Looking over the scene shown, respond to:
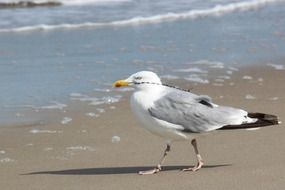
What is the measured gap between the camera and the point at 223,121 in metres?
5.46

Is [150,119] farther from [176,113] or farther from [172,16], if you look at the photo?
[172,16]

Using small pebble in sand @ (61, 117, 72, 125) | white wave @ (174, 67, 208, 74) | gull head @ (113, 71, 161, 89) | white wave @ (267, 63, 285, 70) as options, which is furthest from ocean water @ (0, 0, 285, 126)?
gull head @ (113, 71, 161, 89)

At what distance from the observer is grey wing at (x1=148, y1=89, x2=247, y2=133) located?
18.0ft

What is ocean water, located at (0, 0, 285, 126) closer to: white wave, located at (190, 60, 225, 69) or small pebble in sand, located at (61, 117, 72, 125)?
white wave, located at (190, 60, 225, 69)

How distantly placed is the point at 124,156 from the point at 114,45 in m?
→ 6.03

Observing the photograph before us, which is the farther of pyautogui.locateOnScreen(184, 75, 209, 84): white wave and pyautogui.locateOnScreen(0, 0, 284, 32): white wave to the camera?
pyautogui.locateOnScreen(0, 0, 284, 32): white wave

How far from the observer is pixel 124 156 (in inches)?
245

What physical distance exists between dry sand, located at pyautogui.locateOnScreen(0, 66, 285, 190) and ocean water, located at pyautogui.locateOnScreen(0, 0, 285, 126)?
624 mm

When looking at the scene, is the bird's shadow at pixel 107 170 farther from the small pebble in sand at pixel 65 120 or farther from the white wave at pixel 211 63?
the white wave at pixel 211 63

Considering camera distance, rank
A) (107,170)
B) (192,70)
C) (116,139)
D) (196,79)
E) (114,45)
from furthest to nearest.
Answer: (114,45), (192,70), (196,79), (116,139), (107,170)

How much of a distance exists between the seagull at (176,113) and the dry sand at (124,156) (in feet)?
0.97

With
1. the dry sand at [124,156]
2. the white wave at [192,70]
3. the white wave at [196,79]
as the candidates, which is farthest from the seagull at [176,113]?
the white wave at [192,70]

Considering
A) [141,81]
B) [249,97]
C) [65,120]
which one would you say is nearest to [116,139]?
[65,120]

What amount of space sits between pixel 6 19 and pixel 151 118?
11.0 meters
